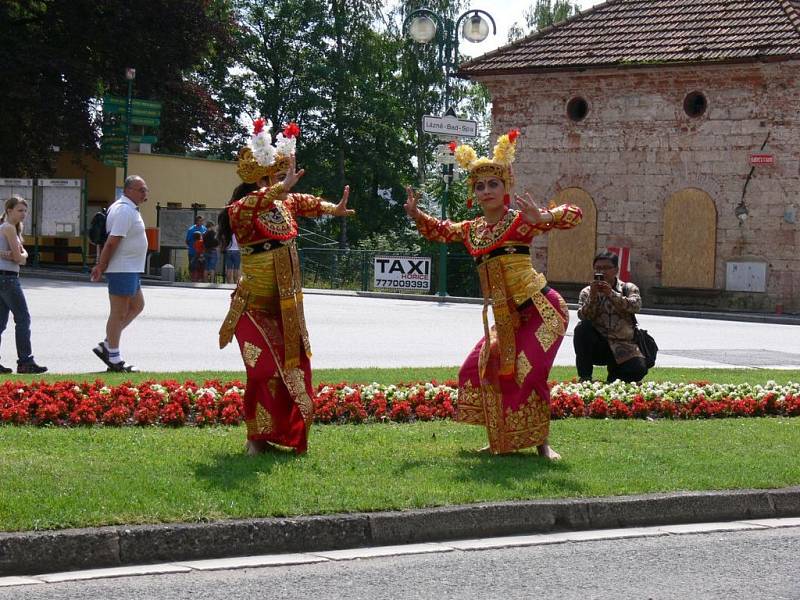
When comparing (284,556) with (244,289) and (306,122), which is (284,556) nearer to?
(244,289)

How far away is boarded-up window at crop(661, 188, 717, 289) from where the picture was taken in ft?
111

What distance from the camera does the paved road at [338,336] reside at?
51.9 feet

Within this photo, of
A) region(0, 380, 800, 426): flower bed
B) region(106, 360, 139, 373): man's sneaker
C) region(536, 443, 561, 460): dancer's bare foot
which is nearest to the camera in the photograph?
region(536, 443, 561, 460): dancer's bare foot

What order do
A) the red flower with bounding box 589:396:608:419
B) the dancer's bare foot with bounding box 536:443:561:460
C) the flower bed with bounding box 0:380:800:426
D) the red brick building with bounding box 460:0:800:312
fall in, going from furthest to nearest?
the red brick building with bounding box 460:0:800:312, the red flower with bounding box 589:396:608:419, the flower bed with bounding box 0:380:800:426, the dancer's bare foot with bounding box 536:443:561:460

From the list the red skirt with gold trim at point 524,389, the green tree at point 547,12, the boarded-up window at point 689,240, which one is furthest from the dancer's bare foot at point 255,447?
the green tree at point 547,12

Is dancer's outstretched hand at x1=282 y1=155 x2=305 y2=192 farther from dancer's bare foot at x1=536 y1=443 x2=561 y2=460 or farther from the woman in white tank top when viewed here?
the woman in white tank top

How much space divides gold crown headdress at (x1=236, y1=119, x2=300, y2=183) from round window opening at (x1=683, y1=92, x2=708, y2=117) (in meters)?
26.4

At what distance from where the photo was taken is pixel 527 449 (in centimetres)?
922

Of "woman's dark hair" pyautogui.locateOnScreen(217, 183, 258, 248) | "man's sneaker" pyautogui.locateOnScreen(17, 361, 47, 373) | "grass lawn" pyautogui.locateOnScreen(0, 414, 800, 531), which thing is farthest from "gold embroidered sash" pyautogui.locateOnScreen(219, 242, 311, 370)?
"man's sneaker" pyautogui.locateOnScreen(17, 361, 47, 373)

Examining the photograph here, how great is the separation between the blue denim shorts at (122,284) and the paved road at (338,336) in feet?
3.37

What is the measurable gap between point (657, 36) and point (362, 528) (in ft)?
98.8

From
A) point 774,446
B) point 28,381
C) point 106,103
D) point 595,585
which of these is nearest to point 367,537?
point 595,585

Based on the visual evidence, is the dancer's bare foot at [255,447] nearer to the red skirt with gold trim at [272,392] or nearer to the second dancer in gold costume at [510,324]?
the red skirt with gold trim at [272,392]

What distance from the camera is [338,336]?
19.7 meters
